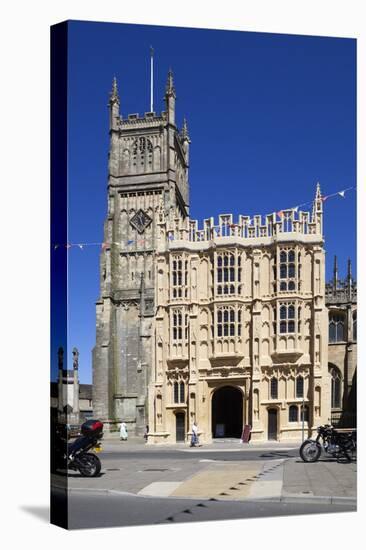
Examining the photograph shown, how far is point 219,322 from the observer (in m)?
19.5

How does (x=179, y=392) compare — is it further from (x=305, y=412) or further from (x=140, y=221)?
(x=140, y=221)

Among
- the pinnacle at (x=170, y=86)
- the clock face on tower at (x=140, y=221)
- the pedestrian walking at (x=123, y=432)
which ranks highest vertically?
the pinnacle at (x=170, y=86)

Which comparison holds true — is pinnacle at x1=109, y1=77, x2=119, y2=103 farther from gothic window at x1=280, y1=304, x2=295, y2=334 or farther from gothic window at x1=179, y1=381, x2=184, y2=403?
gothic window at x1=179, y1=381, x2=184, y2=403

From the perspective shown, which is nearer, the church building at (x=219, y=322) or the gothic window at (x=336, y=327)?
the church building at (x=219, y=322)

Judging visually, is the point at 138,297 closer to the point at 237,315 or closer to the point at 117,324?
the point at 117,324

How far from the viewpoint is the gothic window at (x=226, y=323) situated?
19.3 m

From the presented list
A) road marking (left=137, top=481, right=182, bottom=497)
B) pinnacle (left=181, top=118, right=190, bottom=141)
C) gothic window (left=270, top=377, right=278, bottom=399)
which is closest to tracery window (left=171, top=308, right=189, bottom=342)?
gothic window (left=270, top=377, right=278, bottom=399)

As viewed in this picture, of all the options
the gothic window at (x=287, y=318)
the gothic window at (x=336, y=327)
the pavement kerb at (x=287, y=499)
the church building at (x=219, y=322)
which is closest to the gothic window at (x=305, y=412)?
the church building at (x=219, y=322)

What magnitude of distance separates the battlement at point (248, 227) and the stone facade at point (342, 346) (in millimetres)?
1044

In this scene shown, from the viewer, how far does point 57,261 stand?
16.0 metres

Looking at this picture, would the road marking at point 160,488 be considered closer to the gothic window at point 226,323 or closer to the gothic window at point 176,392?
the gothic window at point 176,392

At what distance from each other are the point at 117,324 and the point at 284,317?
12.1ft

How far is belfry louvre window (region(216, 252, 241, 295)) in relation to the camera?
1947 cm

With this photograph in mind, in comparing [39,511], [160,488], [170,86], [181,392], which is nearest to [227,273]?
[181,392]
